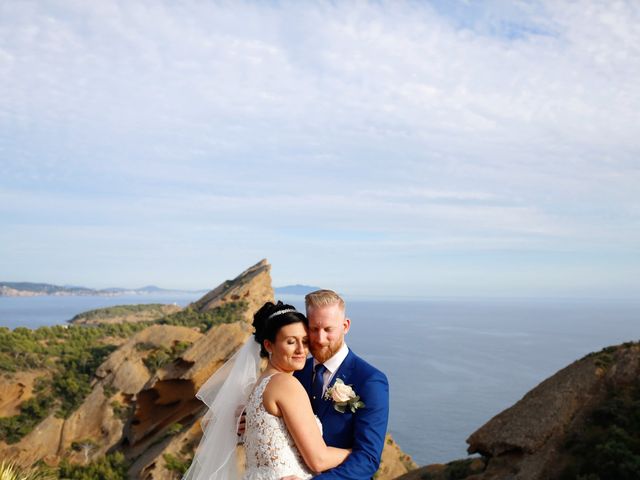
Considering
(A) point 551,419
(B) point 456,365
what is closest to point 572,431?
(A) point 551,419

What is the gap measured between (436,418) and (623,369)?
198ft

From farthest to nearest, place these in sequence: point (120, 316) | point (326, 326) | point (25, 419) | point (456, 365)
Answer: point (120, 316) → point (456, 365) → point (25, 419) → point (326, 326)

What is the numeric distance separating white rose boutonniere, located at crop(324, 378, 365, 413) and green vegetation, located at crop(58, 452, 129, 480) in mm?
23818

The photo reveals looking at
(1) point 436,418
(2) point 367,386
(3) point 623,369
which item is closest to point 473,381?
(1) point 436,418

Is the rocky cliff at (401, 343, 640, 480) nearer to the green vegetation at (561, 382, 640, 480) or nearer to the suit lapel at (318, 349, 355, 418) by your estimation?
the green vegetation at (561, 382, 640, 480)

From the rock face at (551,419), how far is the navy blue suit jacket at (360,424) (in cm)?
1737

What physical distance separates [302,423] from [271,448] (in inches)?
11.0

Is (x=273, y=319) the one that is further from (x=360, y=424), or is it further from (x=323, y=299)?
(x=360, y=424)

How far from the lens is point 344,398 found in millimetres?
3627

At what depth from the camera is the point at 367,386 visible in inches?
146

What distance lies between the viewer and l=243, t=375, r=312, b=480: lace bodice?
142 inches

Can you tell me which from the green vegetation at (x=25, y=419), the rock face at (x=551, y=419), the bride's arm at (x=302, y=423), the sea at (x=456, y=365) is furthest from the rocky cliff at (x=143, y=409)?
the bride's arm at (x=302, y=423)

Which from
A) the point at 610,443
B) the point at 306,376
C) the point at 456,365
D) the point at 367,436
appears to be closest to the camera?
the point at 367,436

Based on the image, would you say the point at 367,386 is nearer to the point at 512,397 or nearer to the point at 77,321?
the point at 512,397
